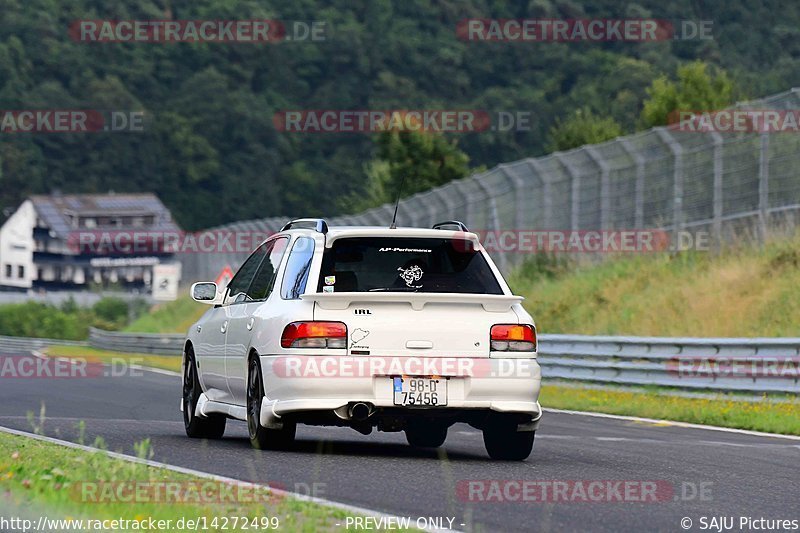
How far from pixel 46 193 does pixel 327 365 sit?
145 metres

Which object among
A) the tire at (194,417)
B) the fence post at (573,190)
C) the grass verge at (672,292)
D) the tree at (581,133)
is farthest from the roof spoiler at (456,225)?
the tree at (581,133)

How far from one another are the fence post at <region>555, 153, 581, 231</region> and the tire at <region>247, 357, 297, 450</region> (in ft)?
64.4

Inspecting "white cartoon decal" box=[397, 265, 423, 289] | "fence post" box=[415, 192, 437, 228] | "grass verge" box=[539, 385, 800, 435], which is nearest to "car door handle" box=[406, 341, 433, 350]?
"white cartoon decal" box=[397, 265, 423, 289]

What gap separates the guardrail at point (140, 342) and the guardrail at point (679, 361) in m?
20.5

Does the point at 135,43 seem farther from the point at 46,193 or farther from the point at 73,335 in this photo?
the point at 73,335

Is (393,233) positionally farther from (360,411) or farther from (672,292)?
(672,292)

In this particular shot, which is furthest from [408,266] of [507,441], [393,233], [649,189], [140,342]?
[140,342]

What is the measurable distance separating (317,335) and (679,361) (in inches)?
444

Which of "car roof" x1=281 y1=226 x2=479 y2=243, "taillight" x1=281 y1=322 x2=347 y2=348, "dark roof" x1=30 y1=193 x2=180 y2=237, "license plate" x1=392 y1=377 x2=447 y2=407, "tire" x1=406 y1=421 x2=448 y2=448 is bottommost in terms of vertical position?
"tire" x1=406 y1=421 x2=448 y2=448

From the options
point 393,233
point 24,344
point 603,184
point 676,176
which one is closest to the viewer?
point 393,233

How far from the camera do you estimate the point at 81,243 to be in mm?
137500

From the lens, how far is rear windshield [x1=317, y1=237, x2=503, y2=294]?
38.4 feet

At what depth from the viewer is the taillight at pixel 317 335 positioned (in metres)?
11.1

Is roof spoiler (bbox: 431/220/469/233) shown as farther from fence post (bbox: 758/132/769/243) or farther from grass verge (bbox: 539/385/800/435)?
fence post (bbox: 758/132/769/243)
